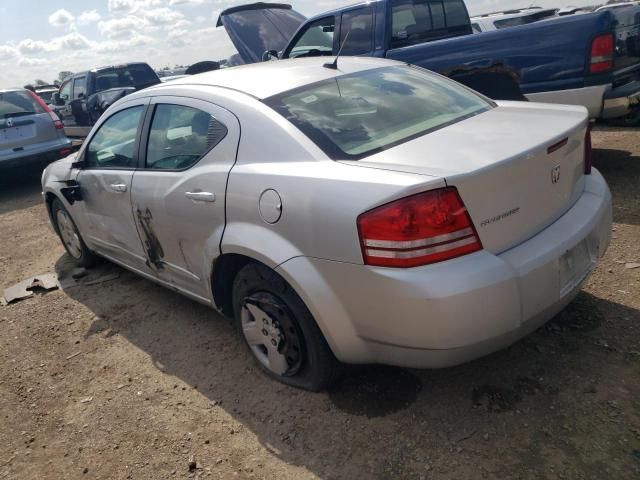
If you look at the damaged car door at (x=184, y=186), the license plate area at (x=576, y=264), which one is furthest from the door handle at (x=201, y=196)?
the license plate area at (x=576, y=264)

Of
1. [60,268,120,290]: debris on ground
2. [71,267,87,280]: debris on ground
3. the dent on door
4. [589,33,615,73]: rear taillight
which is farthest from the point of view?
[71,267,87,280]: debris on ground

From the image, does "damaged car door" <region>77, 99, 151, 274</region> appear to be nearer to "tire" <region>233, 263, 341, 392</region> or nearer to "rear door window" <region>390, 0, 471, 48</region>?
"tire" <region>233, 263, 341, 392</region>

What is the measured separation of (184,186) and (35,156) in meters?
6.63

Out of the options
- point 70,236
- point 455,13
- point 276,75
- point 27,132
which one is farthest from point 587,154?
point 27,132

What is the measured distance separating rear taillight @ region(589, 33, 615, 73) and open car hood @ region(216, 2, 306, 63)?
206 inches

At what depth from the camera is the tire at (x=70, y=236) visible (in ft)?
15.4

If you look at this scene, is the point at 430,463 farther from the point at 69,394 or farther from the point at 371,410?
the point at 69,394

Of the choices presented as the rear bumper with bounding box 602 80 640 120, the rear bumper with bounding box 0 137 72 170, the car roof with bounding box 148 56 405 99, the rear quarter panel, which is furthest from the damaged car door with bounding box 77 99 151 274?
the rear bumper with bounding box 0 137 72 170

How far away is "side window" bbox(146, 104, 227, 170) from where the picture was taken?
2.87 m

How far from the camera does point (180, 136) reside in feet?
10.1

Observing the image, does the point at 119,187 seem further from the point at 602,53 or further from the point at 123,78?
the point at 123,78

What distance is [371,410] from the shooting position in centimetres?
251

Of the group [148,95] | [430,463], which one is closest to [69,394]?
[148,95]

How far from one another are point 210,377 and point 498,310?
173 centimetres
